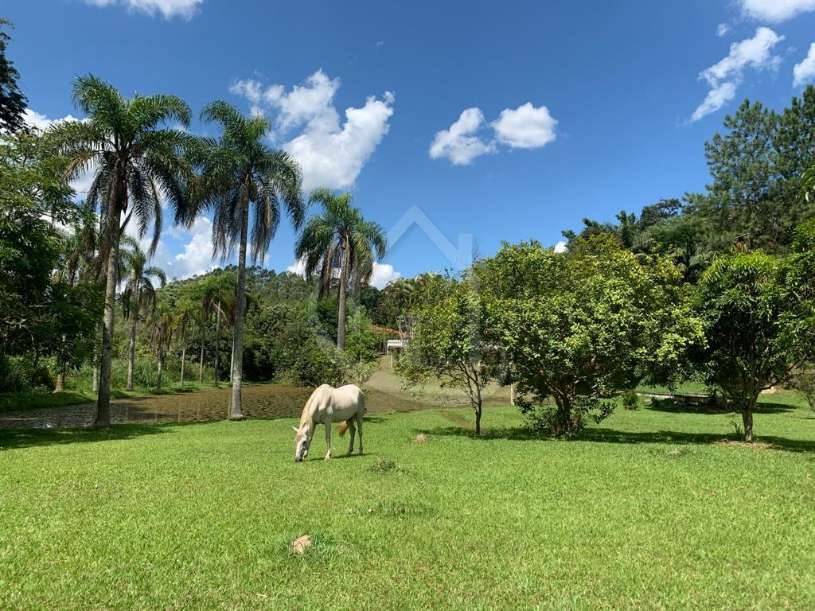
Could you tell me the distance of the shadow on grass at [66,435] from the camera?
15430 mm

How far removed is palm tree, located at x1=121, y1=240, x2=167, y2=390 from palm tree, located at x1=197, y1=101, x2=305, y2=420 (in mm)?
15365

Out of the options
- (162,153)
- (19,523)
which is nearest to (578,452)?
(19,523)

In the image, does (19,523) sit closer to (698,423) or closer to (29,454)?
(29,454)

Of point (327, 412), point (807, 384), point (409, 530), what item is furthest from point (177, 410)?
point (807, 384)

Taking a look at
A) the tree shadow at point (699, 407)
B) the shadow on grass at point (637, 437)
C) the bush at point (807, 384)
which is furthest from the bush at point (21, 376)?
the tree shadow at point (699, 407)

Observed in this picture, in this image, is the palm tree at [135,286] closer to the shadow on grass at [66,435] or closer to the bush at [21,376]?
the bush at [21,376]

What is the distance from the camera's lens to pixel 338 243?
29.5 metres

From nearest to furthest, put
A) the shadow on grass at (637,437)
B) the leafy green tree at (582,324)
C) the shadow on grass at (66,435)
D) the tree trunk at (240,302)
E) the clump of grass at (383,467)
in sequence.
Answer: the clump of grass at (383,467)
the leafy green tree at (582,324)
the shadow on grass at (66,435)
the shadow on grass at (637,437)
the tree trunk at (240,302)

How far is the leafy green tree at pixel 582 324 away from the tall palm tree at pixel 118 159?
46.7 feet

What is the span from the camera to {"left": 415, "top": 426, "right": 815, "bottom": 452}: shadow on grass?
1608 centimetres

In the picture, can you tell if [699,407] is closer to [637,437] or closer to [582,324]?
[637,437]

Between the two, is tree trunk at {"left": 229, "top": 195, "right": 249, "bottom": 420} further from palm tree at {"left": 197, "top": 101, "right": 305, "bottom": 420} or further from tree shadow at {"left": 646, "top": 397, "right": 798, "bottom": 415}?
tree shadow at {"left": 646, "top": 397, "right": 798, "bottom": 415}

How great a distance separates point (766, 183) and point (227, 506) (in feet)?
158

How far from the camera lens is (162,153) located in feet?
71.4
